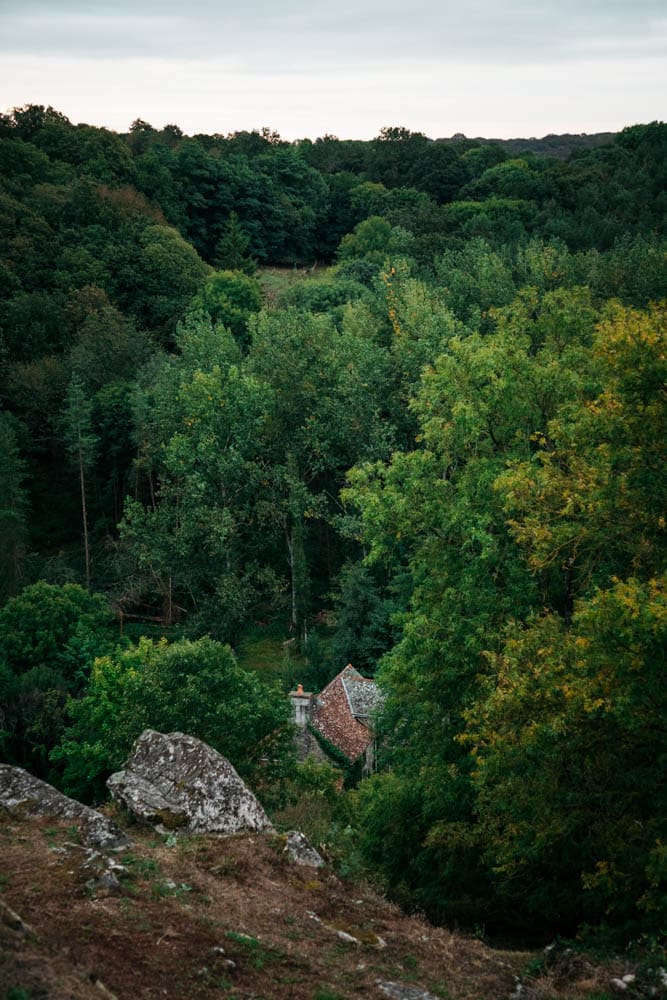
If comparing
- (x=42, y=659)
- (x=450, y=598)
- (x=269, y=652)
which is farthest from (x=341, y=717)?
(x=450, y=598)

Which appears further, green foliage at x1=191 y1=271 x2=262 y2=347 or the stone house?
green foliage at x1=191 y1=271 x2=262 y2=347

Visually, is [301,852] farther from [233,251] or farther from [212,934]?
[233,251]

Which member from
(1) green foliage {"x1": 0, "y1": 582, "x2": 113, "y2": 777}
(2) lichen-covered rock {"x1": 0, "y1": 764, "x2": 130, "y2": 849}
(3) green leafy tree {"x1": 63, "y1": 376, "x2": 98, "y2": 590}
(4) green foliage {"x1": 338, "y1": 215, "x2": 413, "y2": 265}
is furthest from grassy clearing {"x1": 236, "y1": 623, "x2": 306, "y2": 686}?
(4) green foliage {"x1": 338, "y1": 215, "x2": 413, "y2": 265}

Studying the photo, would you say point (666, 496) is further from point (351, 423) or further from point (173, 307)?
point (173, 307)

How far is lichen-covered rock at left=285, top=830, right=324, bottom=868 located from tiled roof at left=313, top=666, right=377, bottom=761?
58.7 ft

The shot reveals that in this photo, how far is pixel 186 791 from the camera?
51.0 feet

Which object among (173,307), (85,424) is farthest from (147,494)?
(173,307)

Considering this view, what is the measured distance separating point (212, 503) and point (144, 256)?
106 feet

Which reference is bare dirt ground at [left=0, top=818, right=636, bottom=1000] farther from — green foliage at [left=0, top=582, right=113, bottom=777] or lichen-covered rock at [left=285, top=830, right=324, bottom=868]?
green foliage at [left=0, top=582, right=113, bottom=777]

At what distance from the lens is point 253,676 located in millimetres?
24625

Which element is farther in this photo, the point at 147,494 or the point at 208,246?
the point at 208,246

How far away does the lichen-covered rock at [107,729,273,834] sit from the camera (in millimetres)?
15055

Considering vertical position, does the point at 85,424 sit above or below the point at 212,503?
above

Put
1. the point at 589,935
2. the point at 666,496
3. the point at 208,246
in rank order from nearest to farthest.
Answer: the point at 589,935
the point at 666,496
the point at 208,246
